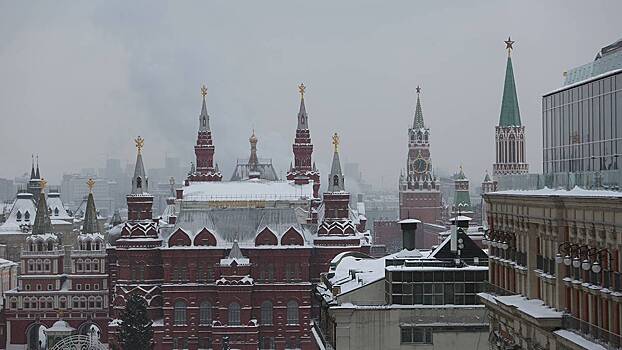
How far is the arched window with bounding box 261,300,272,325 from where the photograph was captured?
76637mm

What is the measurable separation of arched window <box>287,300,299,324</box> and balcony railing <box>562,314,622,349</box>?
57.2 meters

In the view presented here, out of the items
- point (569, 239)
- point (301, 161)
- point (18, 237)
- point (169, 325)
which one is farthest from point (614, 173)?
point (18, 237)

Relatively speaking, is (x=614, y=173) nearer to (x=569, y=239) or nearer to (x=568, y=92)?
(x=569, y=239)

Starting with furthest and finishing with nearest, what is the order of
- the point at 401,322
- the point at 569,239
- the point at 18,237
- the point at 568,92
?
1. the point at 18,237
2. the point at 401,322
3. the point at 568,92
4. the point at 569,239

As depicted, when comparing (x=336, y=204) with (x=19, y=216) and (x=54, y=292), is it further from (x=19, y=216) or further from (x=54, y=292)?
(x=19, y=216)

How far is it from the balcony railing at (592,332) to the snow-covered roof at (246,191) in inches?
2687

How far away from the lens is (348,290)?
36.3 metres

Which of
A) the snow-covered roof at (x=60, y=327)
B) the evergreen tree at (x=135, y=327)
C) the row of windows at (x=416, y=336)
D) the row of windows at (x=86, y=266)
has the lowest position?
the snow-covered roof at (x=60, y=327)

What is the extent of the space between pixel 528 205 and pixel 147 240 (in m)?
56.3

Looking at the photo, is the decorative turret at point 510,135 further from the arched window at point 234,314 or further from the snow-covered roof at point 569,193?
the snow-covered roof at point 569,193

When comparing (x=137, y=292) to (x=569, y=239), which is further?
(x=137, y=292)

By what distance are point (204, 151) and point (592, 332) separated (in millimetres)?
82116

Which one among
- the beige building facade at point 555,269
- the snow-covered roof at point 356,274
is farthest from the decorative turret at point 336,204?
the beige building facade at point 555,269

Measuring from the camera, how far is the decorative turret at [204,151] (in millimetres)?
98500
